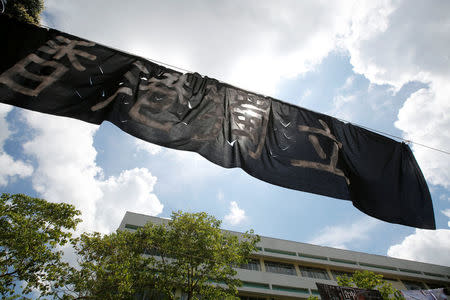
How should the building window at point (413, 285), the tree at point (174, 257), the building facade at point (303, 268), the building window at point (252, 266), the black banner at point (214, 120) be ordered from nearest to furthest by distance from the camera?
the black banner at point (214, 120)
the tree at point (174, 257)
the building facade at point (303, 268)
the building window at point (252, 266)
the building window at point (413, 285)

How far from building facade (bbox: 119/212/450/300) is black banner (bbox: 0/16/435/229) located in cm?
1957

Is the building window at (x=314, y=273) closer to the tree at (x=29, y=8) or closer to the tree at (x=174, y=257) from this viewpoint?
the tree at (x=174, y=257)

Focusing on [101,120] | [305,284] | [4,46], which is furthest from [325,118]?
[305,284]

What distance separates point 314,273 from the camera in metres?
23.1

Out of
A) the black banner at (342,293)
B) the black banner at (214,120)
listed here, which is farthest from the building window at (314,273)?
the black banner at (214,120)

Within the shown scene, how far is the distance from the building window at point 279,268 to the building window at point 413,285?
1603 centimetres

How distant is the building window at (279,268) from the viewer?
2191 cm

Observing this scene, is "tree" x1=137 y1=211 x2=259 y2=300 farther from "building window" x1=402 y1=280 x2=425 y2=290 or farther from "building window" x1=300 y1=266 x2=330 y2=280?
"building window" x1=402 y1=280 x2=425 y2=290

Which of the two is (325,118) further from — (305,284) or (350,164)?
(305,284)

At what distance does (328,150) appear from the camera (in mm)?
3104

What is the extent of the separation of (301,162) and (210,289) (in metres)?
10.7

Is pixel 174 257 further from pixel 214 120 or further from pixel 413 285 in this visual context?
pixel 413 285

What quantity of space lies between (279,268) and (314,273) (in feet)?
13.6

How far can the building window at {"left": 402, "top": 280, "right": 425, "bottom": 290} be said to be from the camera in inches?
1043
